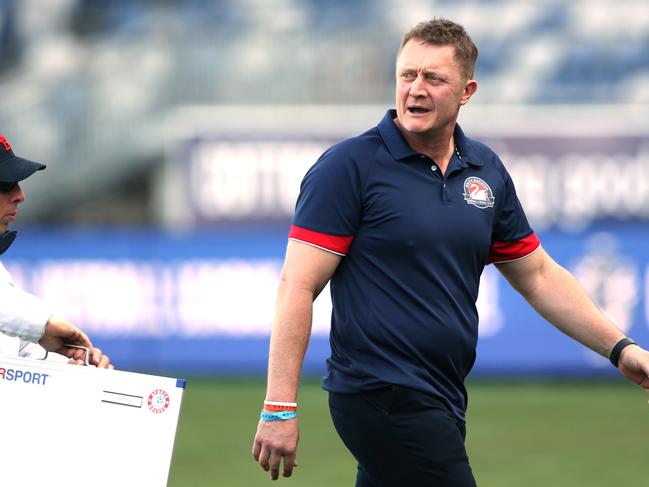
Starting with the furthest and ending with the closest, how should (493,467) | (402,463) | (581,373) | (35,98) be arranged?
1. (35,98)
2. (581,373)
3. (493,467)
4. (402,463)

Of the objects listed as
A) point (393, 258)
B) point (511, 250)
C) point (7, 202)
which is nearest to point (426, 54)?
point (393, 258)

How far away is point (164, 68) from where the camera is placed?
58.7 feet

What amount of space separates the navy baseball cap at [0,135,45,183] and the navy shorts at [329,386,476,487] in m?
1.20

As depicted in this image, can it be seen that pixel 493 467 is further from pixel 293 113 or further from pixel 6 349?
pixel 293 113

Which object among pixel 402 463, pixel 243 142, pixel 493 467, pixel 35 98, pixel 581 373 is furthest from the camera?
pixel 35 98

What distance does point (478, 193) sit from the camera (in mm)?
4316

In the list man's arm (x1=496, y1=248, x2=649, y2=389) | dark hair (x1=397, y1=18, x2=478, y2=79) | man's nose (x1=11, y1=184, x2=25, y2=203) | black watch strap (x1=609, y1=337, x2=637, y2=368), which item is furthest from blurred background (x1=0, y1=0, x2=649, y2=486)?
dark hair (x1=397, y1=18, x2=478, y2=79)

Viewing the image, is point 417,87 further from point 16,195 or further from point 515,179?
point 515,179

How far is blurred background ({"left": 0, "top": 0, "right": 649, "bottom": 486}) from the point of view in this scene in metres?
13.1

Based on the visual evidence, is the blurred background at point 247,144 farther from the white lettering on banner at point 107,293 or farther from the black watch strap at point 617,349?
the black watch strap at point 617,349

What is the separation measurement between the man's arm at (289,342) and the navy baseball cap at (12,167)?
850 millimetres

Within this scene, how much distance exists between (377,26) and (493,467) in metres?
10.0

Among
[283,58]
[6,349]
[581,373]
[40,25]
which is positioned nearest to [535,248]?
[6,349]

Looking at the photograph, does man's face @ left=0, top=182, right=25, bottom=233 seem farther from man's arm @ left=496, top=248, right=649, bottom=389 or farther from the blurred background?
the blurred background
